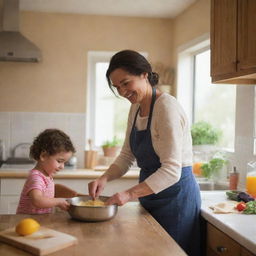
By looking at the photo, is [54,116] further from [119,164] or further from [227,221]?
[227,221]

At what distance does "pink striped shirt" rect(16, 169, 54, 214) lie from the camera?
2055mm

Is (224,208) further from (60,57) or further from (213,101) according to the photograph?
(60,57)

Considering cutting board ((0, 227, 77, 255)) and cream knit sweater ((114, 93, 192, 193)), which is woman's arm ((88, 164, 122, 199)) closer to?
cream knit sweater ((114, 93, 192, 193))

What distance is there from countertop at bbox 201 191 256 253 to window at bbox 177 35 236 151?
154 cm

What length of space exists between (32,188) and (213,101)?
2.41 meters

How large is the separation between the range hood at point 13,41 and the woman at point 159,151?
2.06 m

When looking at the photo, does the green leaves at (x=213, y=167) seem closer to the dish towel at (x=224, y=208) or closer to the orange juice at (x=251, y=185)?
the orange juice at (x=251, y=185)

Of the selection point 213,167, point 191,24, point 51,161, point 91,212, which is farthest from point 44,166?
point 191,24

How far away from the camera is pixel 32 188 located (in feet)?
6.66

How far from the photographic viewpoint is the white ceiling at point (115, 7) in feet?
13.0

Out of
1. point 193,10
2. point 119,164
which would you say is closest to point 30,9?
point 193,10

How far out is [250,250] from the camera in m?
1.70

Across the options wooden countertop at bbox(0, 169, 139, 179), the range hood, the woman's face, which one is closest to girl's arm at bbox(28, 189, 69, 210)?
the woman's face

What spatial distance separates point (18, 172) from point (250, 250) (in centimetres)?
250
